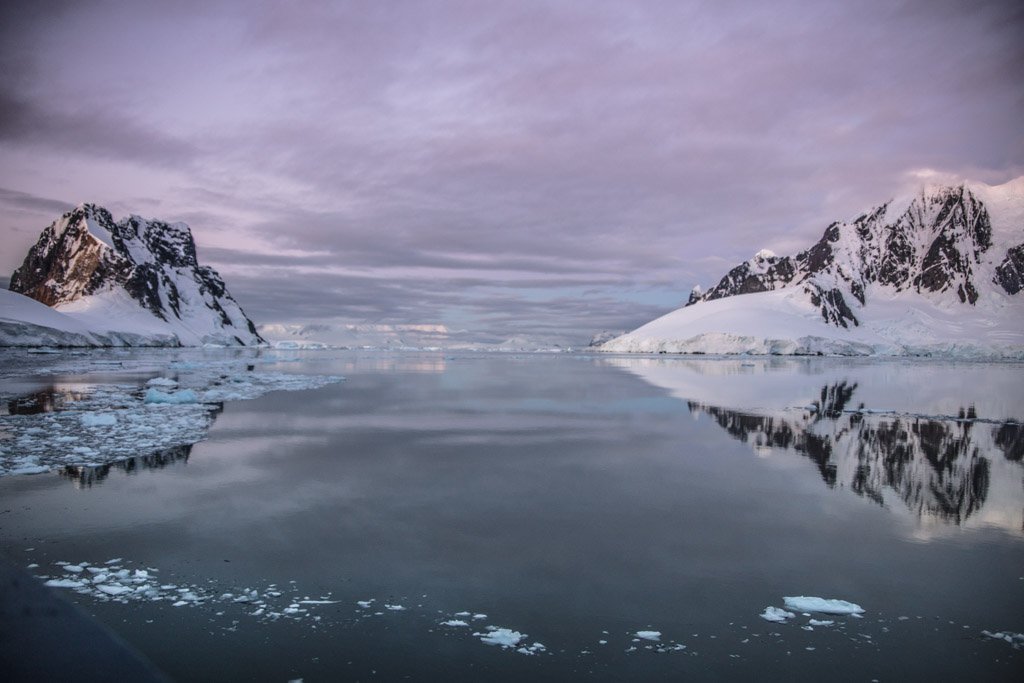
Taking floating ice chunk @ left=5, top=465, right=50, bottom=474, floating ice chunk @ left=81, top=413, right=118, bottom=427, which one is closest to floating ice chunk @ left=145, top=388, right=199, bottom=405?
floating ice chunk @ left=81, top=413, right=118, bottom=427

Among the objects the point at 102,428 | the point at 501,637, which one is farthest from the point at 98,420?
the point at 501,637

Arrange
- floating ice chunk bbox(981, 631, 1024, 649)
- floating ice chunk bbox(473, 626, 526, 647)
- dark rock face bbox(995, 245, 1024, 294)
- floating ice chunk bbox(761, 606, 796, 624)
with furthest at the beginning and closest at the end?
dark rock face bbox(995, 245, 1024, 294), floating ice chunk bbox(761, 606, 796, 624), floating ice chunk bbox(981, 631, 1024, 649), floating ice chunk bbox(473, 626, 526, 647)

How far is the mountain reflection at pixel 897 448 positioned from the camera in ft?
32.2

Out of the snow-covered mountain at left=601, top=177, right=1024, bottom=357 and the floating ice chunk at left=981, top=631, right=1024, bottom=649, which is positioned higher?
the snow-covered mountain at left=601, top=177, right=1024, bottom=357

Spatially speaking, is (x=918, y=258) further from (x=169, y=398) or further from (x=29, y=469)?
(x=29, y=469)

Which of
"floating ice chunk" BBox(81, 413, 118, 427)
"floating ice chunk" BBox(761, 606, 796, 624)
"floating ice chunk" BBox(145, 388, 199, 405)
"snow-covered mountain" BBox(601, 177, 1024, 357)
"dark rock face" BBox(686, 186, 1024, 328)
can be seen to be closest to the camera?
"floating ice chunk" BBox(761, 606, 796, 624)

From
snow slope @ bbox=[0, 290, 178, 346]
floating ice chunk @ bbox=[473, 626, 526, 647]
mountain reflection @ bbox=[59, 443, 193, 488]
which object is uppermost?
snow slope @ bbox=[0, 290, 178, 346]

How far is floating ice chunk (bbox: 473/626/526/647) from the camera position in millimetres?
4781

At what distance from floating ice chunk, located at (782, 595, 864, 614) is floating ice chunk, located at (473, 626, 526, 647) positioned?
2520mm

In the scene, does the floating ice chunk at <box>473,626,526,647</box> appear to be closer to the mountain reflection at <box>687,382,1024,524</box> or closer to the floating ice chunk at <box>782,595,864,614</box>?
the floating ice chunk at <box>782,595,864,614</box>

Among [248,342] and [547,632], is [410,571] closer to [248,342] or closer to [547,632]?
[547,632]

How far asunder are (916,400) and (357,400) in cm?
2384

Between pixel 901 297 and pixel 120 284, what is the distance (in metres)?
208

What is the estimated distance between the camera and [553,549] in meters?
6.97
